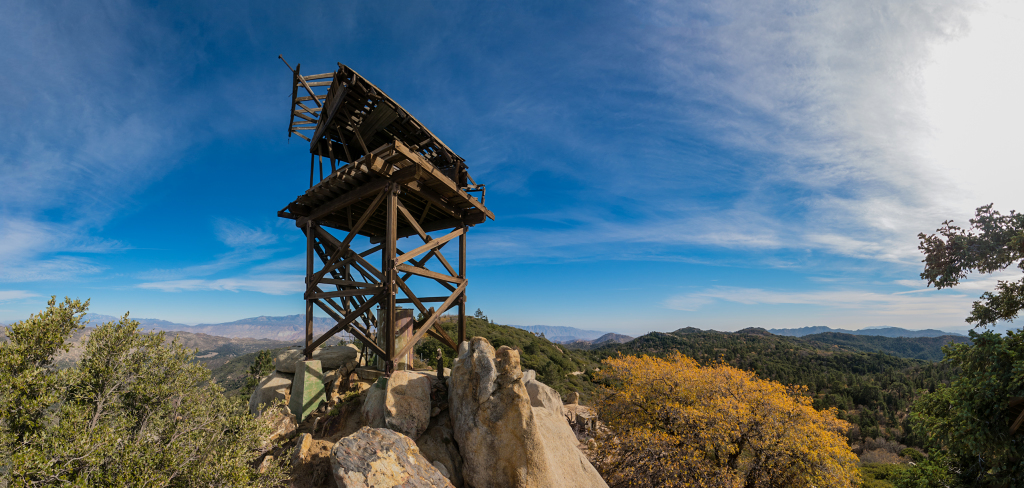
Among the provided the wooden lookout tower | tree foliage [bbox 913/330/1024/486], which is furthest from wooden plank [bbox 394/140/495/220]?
tree foliage [bbox 913/330/1024/486]

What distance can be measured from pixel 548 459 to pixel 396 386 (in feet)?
12.0

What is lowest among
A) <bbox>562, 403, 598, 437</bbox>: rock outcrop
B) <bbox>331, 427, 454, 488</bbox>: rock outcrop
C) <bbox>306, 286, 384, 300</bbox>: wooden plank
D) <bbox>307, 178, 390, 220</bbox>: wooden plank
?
<bbox>562, 403, 598, 437</bbox>: rock outcrop

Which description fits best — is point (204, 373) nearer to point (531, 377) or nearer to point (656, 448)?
point (531, 377)

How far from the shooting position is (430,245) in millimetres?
10898

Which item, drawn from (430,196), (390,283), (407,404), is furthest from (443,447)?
(430,196)

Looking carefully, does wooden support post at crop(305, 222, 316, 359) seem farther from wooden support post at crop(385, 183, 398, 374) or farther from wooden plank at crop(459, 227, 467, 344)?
wooden plank at crop(459, 227, 467, 344)

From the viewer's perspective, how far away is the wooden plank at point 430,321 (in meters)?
9.75

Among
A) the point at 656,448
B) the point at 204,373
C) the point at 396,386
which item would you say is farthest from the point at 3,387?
the point at 656,448

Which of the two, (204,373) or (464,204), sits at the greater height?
(464,204)

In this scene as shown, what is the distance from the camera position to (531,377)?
13.2 meters

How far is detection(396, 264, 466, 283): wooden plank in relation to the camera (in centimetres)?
986

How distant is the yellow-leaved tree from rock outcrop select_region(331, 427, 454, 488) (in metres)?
6.29

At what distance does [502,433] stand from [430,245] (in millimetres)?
5543

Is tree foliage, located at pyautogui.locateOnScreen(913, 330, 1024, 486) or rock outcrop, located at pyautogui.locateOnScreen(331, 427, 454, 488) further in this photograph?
tree foliage, located at pyautogui.locateOnScreen(913, 330, 1024, 486)
